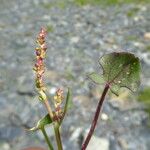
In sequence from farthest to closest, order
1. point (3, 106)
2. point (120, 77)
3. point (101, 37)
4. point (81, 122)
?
point (101, 37) → point (3, 106) → point (81, 122) → point (120, 77)

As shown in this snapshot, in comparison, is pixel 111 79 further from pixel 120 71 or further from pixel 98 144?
pixel 98 144

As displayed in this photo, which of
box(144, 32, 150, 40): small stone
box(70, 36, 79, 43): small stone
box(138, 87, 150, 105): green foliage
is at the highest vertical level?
box(138, 87, 150, 105): green foliage

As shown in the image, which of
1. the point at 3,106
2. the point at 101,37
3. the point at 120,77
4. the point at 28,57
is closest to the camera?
the point at 120,77

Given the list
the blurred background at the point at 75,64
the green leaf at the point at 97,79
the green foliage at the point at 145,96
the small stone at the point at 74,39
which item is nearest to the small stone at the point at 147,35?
the blurred background at the point at 75,64

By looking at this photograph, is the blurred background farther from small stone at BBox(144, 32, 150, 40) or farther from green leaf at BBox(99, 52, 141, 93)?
green leaf at BBox(99, 52, 141, 93)

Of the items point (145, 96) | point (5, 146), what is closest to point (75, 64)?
point (145, 96)

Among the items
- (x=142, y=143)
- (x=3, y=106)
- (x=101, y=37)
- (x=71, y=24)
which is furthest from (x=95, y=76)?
(x=71, y=24)

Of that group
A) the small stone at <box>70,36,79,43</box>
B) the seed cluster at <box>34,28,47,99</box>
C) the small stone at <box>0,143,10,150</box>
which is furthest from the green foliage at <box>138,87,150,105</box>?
the seed cluster at <box>34,28,47,99</box>

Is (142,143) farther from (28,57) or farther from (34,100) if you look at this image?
(28,57)
